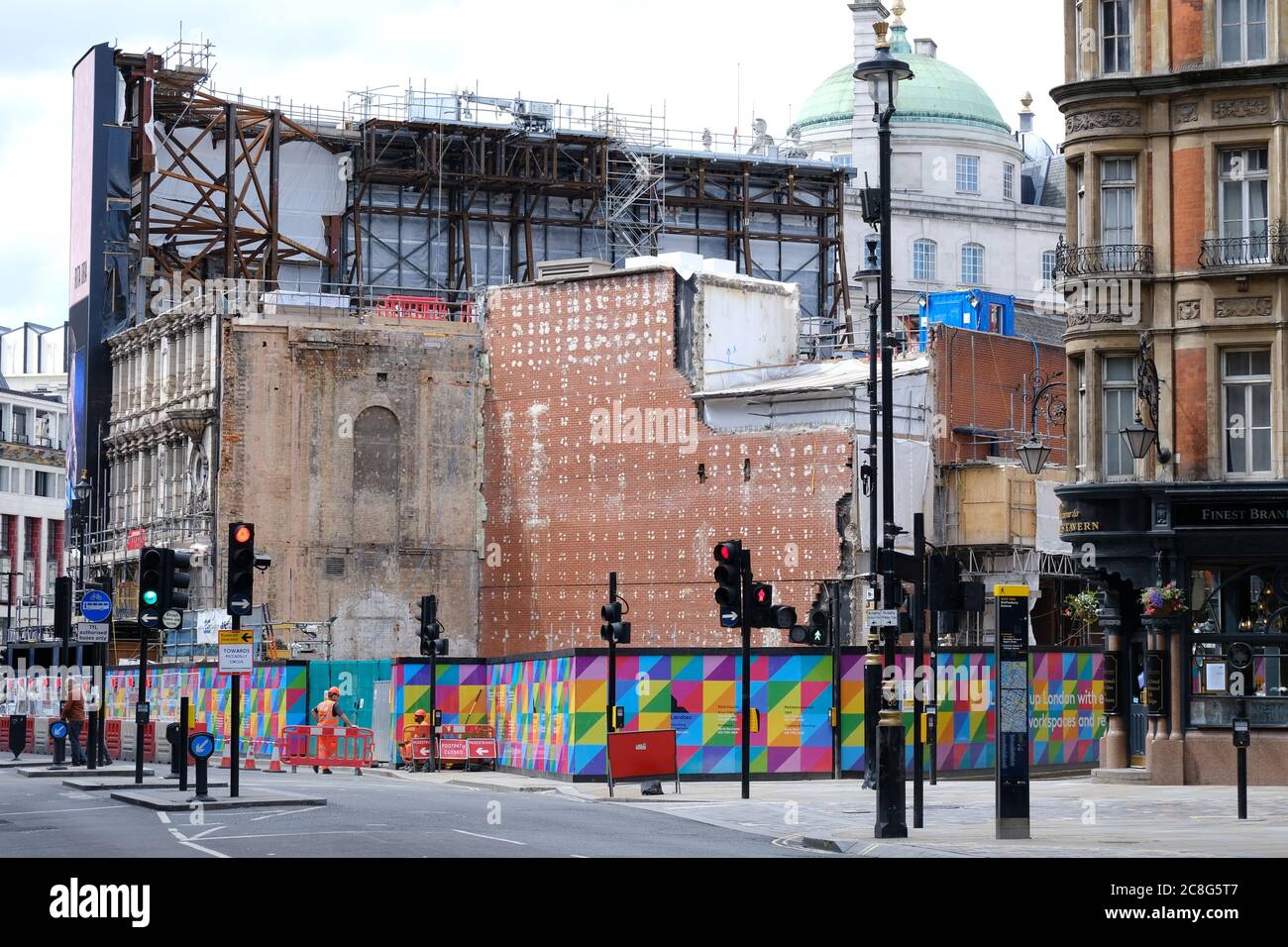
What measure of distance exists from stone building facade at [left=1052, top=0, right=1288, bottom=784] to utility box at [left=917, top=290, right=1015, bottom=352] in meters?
32.8

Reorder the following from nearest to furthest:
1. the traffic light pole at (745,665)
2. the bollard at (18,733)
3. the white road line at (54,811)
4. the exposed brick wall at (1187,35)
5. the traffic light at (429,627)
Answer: the white road line at (54,811)
the traffic light pole at (745,665)
the exposed brick wall at (1187,35)
the traffic light at (429,627)
the bollard at (18,733)

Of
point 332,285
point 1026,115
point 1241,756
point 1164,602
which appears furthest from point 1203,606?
point 1026,115

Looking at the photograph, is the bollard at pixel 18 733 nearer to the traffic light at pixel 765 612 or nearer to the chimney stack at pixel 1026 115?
the traffic light at pixel 765 612

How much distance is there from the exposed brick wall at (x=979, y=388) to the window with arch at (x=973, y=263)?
109ft

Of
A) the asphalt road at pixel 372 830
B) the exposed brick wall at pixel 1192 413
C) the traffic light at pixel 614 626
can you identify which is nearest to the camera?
the asphalt road at pixel 372 830

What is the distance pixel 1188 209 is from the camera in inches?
1439

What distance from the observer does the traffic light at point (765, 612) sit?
35125mm

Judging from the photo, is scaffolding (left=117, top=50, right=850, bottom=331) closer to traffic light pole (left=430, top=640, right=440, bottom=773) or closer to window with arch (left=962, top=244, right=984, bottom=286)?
window with arch (left=962, top=244, right=984, bottom=286)

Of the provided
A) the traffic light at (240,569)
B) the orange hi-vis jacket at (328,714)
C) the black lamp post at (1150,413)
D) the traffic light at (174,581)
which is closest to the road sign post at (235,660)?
the traffic light at (240,569)

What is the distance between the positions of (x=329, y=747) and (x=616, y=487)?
22.1 metres

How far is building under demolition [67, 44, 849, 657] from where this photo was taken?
68.6 meters

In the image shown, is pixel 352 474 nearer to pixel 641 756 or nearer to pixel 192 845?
pixel 641 756

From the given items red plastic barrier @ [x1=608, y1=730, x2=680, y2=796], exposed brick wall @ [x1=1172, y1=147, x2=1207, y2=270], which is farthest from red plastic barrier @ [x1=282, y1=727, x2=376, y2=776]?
exposed brick wall @ [x1=1172, y1=147, x2=1207, y2=270]
